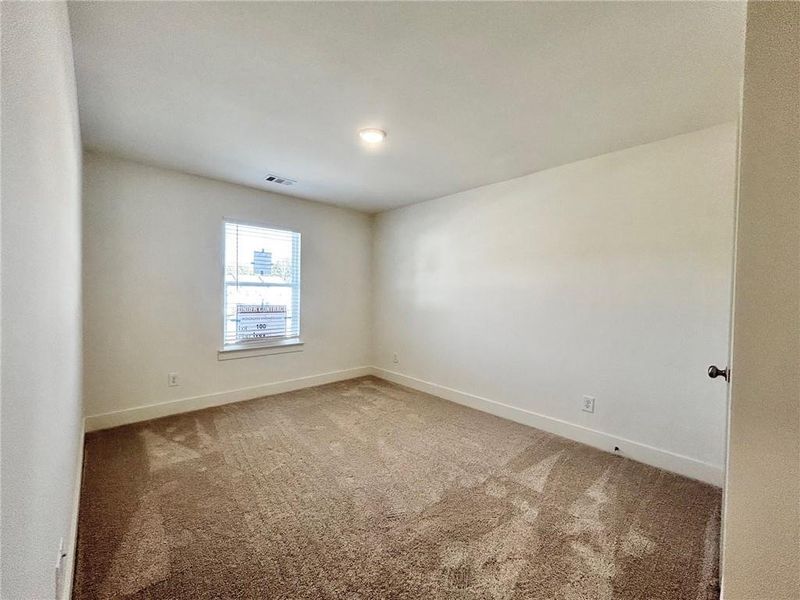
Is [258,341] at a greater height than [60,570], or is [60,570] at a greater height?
[258,341]

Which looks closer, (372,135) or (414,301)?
(372,135)

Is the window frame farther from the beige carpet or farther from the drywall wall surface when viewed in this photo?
the drywall wall surface

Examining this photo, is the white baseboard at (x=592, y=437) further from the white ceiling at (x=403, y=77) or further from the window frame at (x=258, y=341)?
the white ceiling at (x=403, y=77)

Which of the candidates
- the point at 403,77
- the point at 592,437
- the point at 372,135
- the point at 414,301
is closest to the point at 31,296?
the point at 403,77

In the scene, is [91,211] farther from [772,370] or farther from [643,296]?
[643,296]

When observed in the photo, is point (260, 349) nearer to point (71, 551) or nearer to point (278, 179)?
point (278, 179)

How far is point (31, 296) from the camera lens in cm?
76

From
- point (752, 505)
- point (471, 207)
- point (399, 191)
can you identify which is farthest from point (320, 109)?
point (752, 505)

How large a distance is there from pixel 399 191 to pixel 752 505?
11.4ft

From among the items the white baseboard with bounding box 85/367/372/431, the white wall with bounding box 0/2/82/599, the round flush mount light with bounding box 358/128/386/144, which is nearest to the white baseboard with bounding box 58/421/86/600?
the white wall with bounding box 0/2/82/599

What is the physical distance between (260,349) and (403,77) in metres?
3.09

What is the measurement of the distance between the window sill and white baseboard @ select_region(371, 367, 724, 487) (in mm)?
1603

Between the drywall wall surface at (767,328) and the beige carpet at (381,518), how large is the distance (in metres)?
0.95

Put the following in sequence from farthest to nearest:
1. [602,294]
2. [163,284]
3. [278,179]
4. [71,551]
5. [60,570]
A: [278,179], [163,284], [602,294], [71,551], [60,570]
